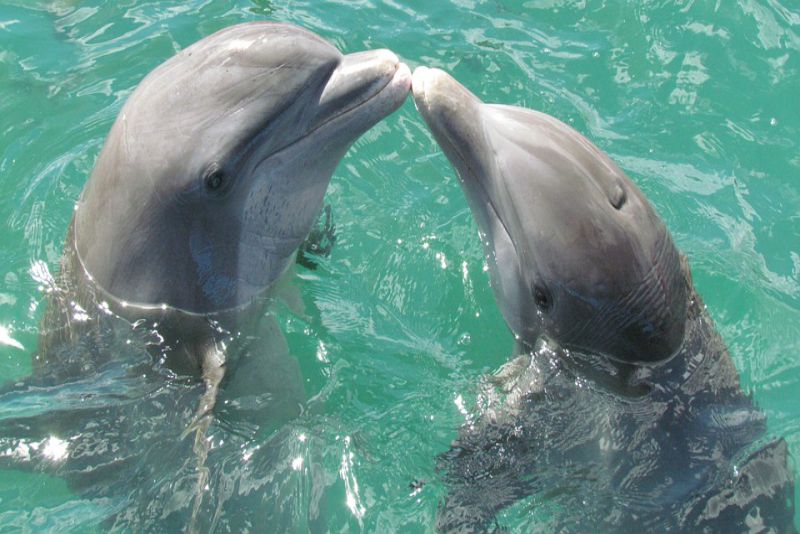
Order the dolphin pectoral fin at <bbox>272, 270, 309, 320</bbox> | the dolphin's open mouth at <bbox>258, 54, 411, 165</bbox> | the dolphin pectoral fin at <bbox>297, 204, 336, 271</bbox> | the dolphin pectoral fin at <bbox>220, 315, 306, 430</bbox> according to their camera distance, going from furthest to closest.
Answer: the dolphin pectoral fin at <bbox>297, 204, 336, 271</bbox> → the dolphin pectoral fin at <bbox>272, 270, 309, 320</bbox> → the dolphin pectoral fin at <bbox>220, 315, 306, 430</bbox> → the dolphin's open mouth at <bbox>258, 54, 411, 165</bbox>

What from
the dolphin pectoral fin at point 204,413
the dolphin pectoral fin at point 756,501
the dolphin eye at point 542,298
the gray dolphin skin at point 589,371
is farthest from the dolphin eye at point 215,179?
the dolphin pectoral fin at point 756,501

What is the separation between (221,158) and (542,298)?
202 cm

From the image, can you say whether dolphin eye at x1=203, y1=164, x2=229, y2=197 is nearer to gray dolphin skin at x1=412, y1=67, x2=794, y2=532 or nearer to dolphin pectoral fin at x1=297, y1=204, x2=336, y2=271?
gray dolphin skin at x1=412, y1=67, x2=794, y2=532

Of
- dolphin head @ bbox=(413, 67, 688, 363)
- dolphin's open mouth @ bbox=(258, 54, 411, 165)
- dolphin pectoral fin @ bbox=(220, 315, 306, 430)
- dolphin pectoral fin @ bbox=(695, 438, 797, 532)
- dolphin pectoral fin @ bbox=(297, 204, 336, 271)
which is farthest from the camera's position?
dolphin pectoral fin @ bbox=(297, 204, 336, 271)

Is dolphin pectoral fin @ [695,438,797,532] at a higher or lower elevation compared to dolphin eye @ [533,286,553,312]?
lower

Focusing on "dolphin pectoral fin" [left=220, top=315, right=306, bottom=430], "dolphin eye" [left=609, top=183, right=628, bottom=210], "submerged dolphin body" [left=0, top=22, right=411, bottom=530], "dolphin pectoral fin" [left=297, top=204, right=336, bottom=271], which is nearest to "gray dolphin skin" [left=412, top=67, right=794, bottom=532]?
"dolphin eye" [left=609, top=183, right=628, bottom=210]

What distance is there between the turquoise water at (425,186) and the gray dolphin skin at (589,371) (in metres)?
0.36

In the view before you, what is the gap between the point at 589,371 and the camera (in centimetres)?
571

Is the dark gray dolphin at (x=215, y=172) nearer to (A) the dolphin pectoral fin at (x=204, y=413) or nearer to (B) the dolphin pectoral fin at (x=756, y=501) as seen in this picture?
(A) the dolphin pectoral fin at (x=204, y=413)

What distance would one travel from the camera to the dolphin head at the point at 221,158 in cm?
505

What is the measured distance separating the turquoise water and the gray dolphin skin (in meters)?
0.36

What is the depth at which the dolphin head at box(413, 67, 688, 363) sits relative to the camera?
505 cm

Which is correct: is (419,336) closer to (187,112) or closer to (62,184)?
(187,112)

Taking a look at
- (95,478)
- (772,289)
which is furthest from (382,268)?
(772,289)
